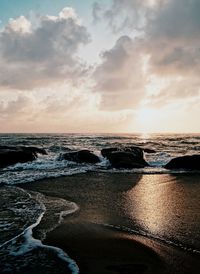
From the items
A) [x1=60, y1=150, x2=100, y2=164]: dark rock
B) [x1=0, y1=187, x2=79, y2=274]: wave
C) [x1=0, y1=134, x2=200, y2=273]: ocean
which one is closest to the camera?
[x1=0, y1=187, x2=79, y2=274]: wave

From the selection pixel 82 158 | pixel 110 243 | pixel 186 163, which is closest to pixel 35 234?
pixel 110 243

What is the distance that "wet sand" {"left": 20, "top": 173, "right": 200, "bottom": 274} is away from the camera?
5.70 metres

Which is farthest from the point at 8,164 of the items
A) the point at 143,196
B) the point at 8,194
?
the point at 143,196

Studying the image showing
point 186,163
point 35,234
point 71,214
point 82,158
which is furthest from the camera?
point 82,158

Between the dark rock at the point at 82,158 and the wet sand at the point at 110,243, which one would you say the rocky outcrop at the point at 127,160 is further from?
the wet sand at the point at 110,243

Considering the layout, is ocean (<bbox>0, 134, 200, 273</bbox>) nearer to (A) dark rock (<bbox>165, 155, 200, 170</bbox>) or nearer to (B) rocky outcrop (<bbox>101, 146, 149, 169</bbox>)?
(A) dark rock (<bbox>165, 155, 200, 170</bbox>)

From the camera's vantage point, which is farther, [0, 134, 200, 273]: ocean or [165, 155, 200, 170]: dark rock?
[165, 155, 200, 170]: dark rock

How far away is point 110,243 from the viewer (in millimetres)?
6980

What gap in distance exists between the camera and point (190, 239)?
7.04m

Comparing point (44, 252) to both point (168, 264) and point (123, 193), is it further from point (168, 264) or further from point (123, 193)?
point (123, 193)

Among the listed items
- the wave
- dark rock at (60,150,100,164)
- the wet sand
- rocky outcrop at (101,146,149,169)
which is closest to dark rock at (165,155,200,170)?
rocky outcrop at (101,146,149,169)

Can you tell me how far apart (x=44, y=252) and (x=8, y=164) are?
18.1m

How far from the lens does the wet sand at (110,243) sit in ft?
18.7

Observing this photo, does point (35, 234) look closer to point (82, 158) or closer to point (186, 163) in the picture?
point (186, 163)
